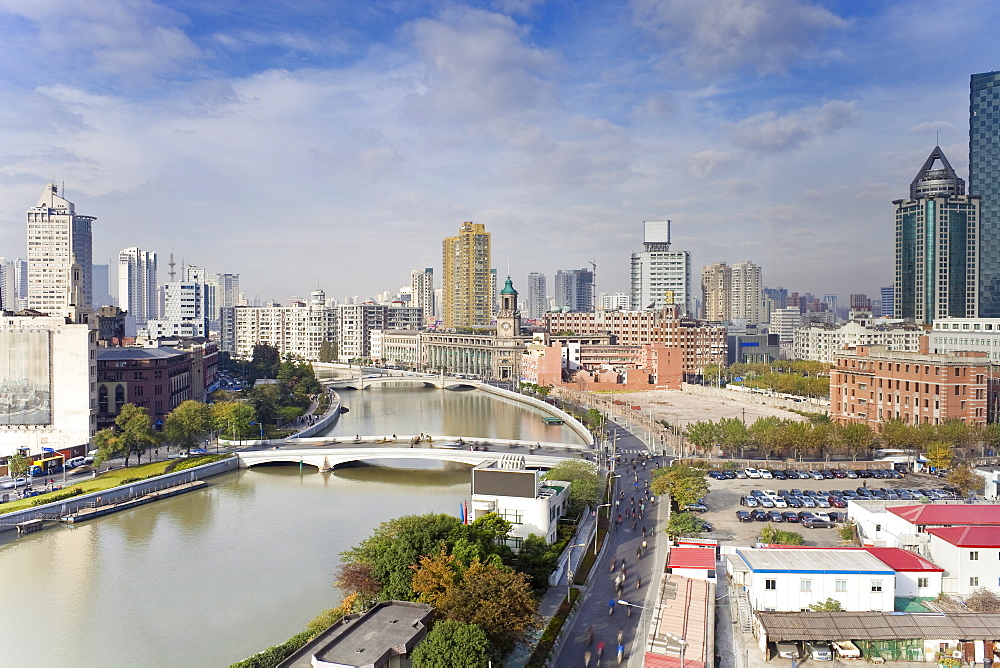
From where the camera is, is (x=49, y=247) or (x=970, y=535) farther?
(x=49, y=247)

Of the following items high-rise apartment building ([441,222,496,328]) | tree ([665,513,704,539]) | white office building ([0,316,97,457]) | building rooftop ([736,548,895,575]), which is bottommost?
tree ([665,513,704,539])

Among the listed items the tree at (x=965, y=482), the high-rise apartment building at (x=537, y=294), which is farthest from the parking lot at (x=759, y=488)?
the high-rise apartment building at (x=537, y=294)

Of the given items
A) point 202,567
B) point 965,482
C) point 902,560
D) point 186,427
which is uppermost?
point 186,427

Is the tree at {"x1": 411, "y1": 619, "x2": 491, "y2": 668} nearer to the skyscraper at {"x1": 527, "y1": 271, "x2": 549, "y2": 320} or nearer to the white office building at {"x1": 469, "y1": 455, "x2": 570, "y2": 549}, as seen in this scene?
the white office building at {"x1": 469, "y1": 455, "x2": 570, "y2": 549}

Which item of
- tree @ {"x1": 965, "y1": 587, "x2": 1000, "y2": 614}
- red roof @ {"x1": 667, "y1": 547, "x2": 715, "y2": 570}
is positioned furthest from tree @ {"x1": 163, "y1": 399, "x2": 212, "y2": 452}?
tree @ {"x1": 965, "y1": 587, "x2": 1000, "y2": 614}

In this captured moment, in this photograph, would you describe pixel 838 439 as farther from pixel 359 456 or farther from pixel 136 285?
pixel 136 285

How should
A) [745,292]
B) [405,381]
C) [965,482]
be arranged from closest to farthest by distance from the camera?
[965,482], [405,381], [745,292]

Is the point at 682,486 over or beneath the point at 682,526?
A: over

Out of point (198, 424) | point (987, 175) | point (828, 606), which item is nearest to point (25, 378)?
point (198, 424)
